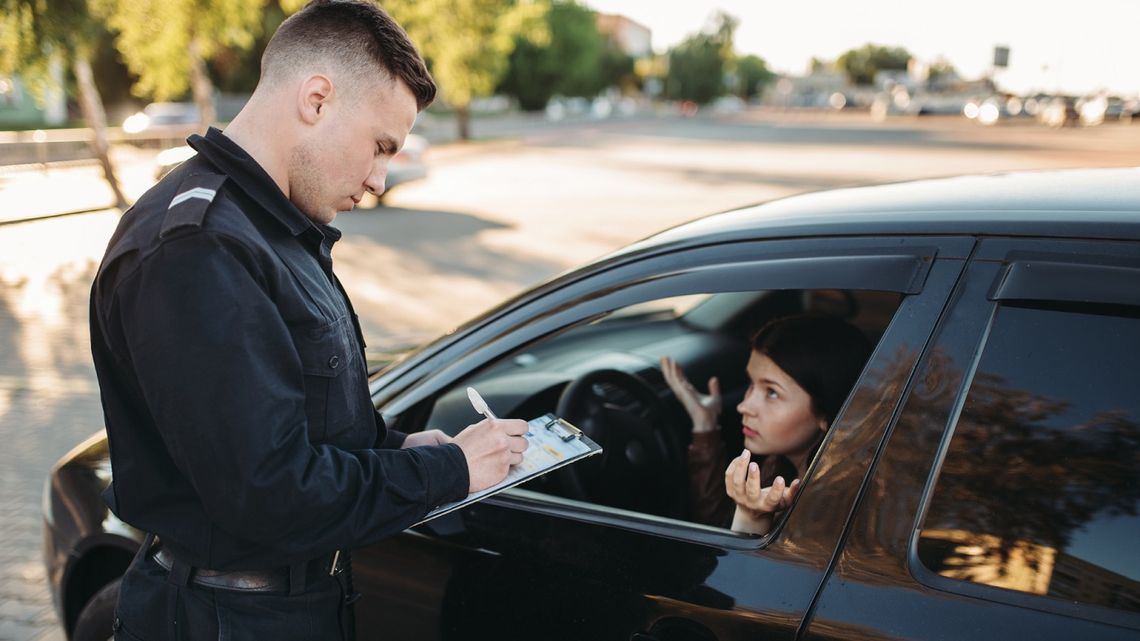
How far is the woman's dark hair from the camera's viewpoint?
2.02 meters

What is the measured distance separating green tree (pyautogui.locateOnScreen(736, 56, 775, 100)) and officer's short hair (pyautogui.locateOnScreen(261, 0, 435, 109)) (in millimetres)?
139348

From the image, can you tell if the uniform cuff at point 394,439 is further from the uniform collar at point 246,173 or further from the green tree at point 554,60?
the green tree at point 554,60

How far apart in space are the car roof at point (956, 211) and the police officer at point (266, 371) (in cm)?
65

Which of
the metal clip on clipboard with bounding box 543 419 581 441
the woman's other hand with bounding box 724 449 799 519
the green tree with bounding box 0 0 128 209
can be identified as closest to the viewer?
the woman's other hand with bounding box 724 449 799 519

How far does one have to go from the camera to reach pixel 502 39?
2948cm

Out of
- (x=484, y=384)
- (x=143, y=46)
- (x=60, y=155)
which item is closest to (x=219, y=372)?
(x=484, y=384)

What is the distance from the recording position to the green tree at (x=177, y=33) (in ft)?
44.8

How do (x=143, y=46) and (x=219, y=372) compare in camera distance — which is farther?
(x=143, y=46)

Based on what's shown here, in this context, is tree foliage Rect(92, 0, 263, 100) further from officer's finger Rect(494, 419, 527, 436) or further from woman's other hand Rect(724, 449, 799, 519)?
woman's other hand Rect(724, 449, 799, 519)

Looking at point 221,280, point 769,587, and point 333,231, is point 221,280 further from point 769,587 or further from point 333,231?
point 769,587

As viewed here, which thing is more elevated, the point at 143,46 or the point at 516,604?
the point at 143,46

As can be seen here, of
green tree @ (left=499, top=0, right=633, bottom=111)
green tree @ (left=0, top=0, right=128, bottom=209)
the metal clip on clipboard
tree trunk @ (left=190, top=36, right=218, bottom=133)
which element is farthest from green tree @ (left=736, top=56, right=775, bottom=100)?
the metal clip on clipboard

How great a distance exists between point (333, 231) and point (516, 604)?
2.61 feet

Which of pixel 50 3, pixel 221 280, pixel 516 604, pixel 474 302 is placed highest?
pixel 50 3
